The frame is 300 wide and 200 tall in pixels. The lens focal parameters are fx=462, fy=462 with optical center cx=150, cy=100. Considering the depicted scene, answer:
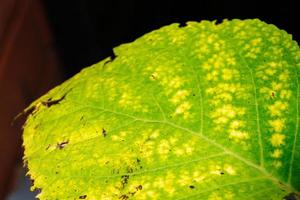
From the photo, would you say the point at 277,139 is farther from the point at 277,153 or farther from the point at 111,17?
the point at 111,17

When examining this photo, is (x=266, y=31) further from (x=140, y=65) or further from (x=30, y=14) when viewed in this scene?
(x=30, y=14)

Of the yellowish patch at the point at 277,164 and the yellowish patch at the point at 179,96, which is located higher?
the yellowish patch at the point at 179,96

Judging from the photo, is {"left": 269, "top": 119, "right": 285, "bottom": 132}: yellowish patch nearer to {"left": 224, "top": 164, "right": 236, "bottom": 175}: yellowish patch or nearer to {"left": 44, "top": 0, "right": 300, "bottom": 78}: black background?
{"left": 224, "top": 164, "right": 236, "bottom": 175}: yellowish patch

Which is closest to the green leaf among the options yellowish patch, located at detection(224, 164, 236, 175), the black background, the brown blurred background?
yellowish patch, located at detection(224, 164, 236, 175)

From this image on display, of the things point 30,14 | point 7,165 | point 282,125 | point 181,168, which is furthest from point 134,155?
point 30,14

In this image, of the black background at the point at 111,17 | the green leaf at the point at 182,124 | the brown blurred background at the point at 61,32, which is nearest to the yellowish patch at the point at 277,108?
the green leaf at the point at 182,124

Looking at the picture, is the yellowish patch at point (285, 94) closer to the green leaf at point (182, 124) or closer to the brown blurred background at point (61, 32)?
the green leaf at point (182, 124)
